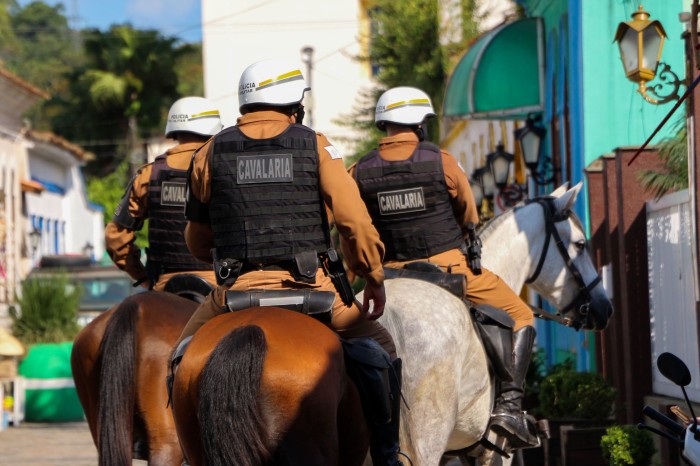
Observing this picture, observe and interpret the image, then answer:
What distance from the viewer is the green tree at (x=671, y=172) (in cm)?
1166

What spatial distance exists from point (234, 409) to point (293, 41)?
5763 centimetres

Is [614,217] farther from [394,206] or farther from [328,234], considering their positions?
[328,234]

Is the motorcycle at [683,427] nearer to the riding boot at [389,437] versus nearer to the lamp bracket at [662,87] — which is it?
the riding boot at [389,437]

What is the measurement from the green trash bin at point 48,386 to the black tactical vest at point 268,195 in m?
15.9

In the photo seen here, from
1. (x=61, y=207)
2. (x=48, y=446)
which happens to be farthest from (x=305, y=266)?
(x=61, y=207)

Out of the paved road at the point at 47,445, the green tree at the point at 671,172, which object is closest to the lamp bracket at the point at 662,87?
the green tree at the point at 671,172

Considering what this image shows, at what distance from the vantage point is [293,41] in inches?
2448

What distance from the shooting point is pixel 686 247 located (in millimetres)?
10883

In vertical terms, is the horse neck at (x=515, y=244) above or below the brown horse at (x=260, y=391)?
above

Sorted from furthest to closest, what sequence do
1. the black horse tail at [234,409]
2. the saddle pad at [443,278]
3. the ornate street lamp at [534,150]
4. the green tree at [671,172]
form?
→ the ornate street lamp at [534,150] → the green tree at [671,172] → the saddle pad at [443,278] → the black horse tail at [234,409]

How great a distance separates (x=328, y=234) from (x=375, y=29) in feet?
A: 99.8

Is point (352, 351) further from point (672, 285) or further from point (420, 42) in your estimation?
point (420, 42)

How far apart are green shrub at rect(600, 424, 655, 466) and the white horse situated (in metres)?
0.94

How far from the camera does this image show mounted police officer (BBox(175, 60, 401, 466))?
6238 millimetres
